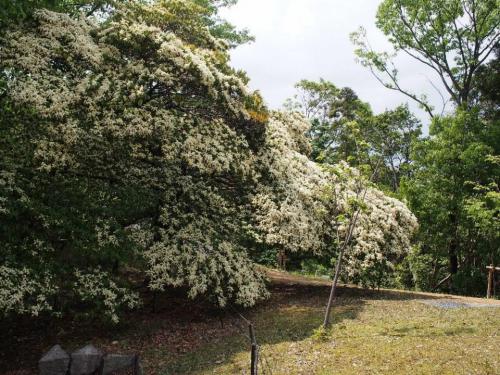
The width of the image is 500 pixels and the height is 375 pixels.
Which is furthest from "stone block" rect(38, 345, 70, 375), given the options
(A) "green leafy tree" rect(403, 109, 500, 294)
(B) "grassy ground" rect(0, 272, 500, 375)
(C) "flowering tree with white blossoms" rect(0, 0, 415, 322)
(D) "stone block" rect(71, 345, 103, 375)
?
(A) "green leafy tree" rect(403, 109, 500, 294)

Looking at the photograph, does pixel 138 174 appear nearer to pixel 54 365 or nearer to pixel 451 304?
pixel 54 365

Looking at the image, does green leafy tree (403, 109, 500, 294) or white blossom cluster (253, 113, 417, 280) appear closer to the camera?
white blossom cluster (253, 113, 417, 280)

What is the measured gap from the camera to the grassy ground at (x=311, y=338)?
10492 mm

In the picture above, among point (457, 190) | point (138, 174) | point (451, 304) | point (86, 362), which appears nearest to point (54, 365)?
point (86, 362)

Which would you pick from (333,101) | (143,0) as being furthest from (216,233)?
(333,101)

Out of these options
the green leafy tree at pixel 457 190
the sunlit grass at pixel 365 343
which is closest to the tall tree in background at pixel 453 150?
the green leafy tree at pixel 457 190

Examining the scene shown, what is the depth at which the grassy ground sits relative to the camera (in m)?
10.5

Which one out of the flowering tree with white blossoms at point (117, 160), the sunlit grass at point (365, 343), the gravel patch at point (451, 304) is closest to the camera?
the sunlit grass at point (365, 343)

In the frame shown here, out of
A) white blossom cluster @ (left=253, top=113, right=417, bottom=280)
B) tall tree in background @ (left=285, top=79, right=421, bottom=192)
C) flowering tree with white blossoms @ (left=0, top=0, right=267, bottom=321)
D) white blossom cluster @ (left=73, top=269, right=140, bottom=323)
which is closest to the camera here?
flowering tree with white blossoms @ (left=0, top=0, right=267, bottom=321)

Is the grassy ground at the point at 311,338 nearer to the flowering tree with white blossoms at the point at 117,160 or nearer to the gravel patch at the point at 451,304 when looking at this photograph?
the gravel patch at the point at 451,304

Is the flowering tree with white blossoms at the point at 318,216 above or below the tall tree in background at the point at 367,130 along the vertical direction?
below

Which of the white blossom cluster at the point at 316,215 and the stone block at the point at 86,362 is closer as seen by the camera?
the stone block at the point at 86,362

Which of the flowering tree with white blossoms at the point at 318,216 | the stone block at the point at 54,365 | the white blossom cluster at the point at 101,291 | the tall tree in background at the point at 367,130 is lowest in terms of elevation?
the stone block at the point at 54,365

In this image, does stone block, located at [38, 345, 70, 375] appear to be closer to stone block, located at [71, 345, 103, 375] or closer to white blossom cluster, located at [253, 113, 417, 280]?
stone block, located at [71, 345, 103, 375]
